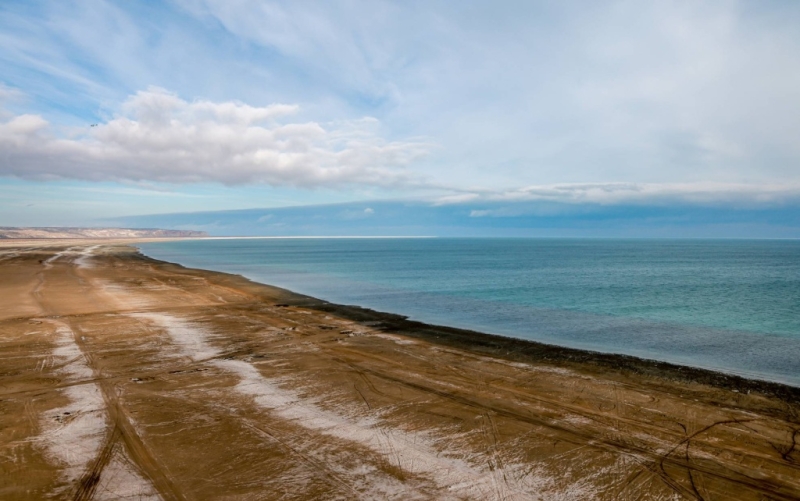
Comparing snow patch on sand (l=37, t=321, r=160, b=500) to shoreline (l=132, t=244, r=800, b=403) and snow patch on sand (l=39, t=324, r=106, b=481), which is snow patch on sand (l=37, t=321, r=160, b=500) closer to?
snow patch on sand (l=39, t=324, r=106, b=481)

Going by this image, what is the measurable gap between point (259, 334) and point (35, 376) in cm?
740

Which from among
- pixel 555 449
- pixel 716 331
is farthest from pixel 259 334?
pixel 716 331

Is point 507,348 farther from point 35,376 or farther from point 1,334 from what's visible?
point 1,334

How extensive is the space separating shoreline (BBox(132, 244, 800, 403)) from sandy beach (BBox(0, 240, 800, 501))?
0.14 m

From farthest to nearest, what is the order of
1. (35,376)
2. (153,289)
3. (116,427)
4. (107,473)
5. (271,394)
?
1. (153,289)
2. (35,376)
3. (271,394)
4. (116,427)
5. (107,473)

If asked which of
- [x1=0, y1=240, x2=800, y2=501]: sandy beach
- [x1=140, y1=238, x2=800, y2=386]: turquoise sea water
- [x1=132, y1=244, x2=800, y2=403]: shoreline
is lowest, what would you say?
[x1=140, y1=238, x2=800, y2=386]: turquoise sea water

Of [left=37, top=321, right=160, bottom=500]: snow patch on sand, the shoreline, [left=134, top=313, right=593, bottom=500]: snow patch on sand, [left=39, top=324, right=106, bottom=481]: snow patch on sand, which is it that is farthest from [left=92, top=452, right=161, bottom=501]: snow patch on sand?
the shoreline

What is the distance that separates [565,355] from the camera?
15805mm

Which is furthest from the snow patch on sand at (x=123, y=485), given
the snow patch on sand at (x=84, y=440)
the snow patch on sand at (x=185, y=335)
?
the snow patch on sand at (x=185, y=335)

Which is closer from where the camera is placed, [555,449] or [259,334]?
[555,449]

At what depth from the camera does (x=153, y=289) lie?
32.3 m

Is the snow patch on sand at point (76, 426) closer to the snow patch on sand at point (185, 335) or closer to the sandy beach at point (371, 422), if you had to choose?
the sandy beach at point (371, 422)

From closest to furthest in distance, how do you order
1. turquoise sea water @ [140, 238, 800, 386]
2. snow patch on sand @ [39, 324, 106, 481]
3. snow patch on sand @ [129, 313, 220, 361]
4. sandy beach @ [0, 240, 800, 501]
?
sandy beach @ [0, 240, 800, 501] → snow patch on sand @ [39, 324, 106, 481] → snow patch on sand @ [129, 313, 220, 361] → turquoise sea water @ [140, 238, 800, 386]

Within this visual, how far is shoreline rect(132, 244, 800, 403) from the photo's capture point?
12.8m
